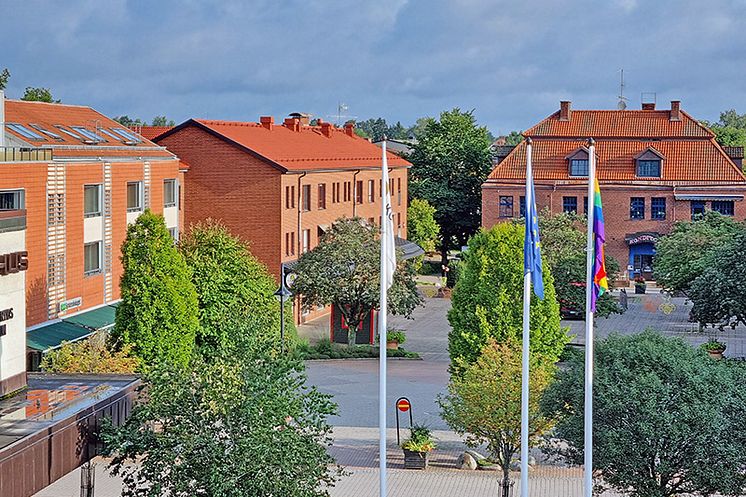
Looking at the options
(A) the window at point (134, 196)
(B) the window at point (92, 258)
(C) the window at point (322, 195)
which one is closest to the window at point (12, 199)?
(B) the window at point (92, 258)

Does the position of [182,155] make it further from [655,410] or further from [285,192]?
[655,410]

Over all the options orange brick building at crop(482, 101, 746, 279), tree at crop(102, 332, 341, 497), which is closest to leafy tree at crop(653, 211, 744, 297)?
orange brick building at crop(482, 101, 746, 279)

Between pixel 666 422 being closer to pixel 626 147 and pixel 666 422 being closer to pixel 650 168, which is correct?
pixel 650 168

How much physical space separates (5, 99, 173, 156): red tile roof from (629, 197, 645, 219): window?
35618mm

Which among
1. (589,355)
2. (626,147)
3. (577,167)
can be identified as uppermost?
(626,147)

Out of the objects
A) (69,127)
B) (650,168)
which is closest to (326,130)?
(650,168)

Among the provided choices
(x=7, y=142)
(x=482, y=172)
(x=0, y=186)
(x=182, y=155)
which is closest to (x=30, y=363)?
(x=0, y=186)

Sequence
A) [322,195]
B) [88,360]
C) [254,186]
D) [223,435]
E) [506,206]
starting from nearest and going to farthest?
[223,435], [88,360], [254,186], [322,195], [506,206]

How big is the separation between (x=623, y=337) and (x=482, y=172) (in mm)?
60694

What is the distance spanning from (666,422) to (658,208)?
5605 cm

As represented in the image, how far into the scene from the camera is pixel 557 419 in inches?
1129

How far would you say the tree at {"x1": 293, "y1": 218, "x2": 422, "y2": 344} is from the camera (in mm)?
53000

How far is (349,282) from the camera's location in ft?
174

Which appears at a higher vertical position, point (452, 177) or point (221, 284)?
point (452, 177)
